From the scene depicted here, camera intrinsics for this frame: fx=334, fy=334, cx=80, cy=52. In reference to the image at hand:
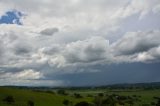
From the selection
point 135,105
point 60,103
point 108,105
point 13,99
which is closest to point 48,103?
point 60,103

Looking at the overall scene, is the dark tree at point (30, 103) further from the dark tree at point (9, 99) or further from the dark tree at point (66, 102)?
the dark tree at point (66, 102)

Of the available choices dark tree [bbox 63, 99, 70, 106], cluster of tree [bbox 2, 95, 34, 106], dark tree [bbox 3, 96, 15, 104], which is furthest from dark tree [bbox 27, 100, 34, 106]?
dark tree [bbox 63, 99, 70, 106]

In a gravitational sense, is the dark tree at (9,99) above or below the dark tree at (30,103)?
above

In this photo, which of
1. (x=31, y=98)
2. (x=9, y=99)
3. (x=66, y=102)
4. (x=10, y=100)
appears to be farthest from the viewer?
(x=66, y=102)

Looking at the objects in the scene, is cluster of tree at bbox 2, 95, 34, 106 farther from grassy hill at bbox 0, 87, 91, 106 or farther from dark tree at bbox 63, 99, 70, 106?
dark tree at bbox 63, 99, 70, 106

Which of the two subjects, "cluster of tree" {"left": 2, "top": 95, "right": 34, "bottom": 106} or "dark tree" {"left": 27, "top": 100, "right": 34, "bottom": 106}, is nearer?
"cluster of tree" {"left": 2, "top": 95, "right": 34, "bottom": 106}

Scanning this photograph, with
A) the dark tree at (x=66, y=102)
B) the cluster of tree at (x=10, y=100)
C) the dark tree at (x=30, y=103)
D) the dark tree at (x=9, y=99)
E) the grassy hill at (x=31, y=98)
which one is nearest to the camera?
the cluster of tree at (x=10, y=100)

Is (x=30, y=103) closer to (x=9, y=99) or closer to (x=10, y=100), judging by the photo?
(x=10, y=100)

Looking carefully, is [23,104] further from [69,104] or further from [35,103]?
[69,104]

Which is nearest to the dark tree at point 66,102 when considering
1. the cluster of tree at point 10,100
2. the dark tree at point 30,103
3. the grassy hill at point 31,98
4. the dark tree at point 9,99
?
the grassy hill at point 31,98

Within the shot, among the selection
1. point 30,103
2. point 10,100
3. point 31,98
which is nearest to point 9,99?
point 10,100

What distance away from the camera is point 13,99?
143m

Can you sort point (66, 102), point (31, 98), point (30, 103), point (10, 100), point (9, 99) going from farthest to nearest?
point (66, 102) < point (31, 98) < point (30, 103) < point (9, 99) < point (10, 100)

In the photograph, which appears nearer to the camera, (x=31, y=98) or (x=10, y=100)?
(x=10, y=100)
